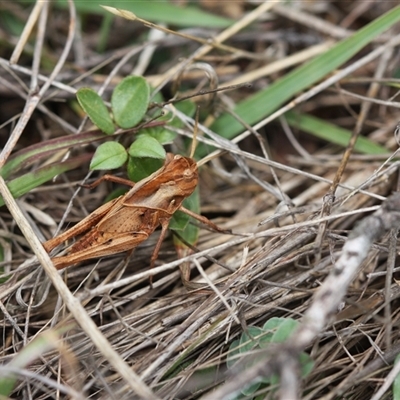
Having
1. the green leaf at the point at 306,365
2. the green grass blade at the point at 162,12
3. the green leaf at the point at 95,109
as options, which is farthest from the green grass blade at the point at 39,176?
the green leaf at the point at 306,365

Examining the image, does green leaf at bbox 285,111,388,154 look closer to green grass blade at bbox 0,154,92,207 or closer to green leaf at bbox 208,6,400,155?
green leaf at bbox 208,6,400,155

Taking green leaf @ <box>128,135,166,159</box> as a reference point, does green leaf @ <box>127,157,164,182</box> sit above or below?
below

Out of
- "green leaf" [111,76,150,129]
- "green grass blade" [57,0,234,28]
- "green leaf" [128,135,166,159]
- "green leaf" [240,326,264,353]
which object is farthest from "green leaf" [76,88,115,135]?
→ "green leaf" [240,326,264,353]

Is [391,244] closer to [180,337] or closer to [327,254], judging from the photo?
[327,254]

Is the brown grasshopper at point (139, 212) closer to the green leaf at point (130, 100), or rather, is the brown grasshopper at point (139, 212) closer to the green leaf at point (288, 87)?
the green leaf at point (130, 100)

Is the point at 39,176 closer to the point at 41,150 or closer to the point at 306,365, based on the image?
the point at 41,150

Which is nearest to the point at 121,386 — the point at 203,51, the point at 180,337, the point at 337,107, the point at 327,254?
the point at 180,337
